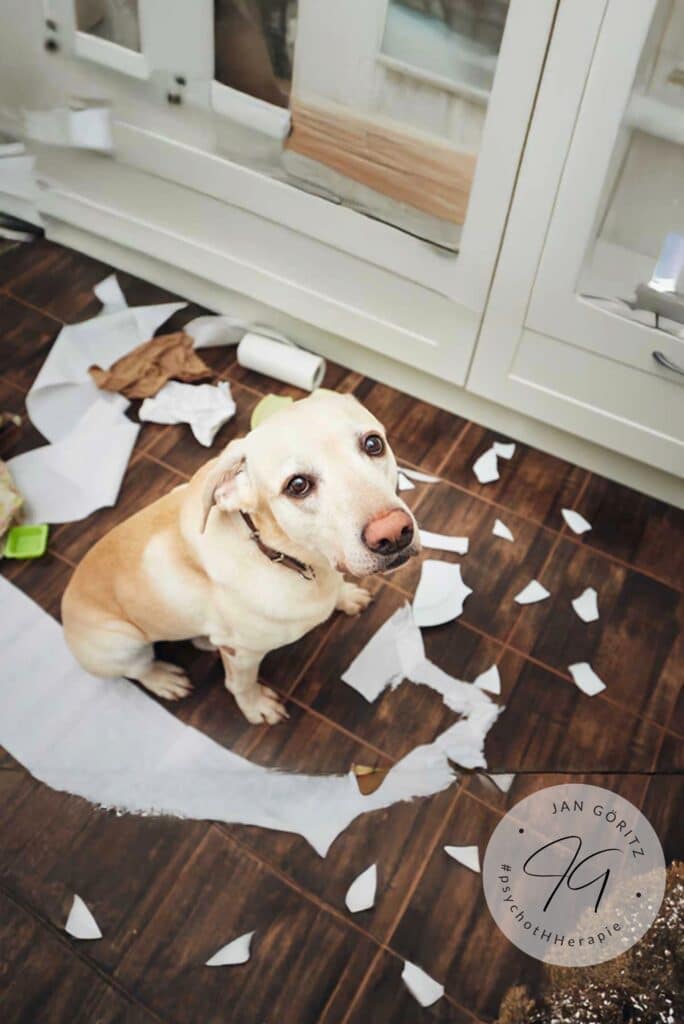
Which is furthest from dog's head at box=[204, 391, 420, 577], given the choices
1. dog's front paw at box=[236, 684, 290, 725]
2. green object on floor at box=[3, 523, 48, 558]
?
green object on floor at box=[3, 523, 48, 558]

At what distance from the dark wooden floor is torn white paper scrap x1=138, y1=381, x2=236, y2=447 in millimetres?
39

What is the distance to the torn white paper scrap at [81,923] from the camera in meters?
1.62

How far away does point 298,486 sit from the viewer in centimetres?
131

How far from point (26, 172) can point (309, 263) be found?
99 centimetres

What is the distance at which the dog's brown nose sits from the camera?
49.1 inches

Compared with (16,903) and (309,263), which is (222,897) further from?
(309,263)

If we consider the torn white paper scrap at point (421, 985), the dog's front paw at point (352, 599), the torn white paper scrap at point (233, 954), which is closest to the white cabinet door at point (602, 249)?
the dog's front paw at point (352, 599)

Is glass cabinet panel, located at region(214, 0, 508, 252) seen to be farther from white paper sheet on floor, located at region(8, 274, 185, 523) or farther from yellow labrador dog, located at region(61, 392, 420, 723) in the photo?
yellow labrador dog, located at region(61, 392, 420, 723)

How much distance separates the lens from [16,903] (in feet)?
5.42

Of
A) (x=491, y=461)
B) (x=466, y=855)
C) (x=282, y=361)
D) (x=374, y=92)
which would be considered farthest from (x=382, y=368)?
(x=466, y=855)

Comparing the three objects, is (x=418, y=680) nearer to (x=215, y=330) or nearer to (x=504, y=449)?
(x=504, y=449)

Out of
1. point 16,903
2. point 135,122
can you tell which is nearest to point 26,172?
point 135,122

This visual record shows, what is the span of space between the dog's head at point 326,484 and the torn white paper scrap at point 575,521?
100 centimetres

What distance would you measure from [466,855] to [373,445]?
2.84 feet
